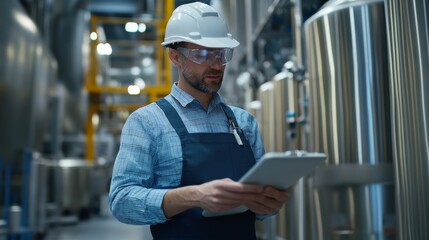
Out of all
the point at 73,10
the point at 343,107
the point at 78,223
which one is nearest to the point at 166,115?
the point at 343,107

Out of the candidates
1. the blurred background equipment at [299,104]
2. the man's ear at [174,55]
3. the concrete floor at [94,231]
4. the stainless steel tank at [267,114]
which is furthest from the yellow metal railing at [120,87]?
the man's ear at [174,55]

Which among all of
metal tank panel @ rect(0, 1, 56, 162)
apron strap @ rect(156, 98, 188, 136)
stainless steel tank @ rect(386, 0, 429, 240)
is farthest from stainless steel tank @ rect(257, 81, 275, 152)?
apron strap @ rect(156, 98, 188, 136)

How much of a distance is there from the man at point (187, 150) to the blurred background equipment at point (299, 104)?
1.29ft

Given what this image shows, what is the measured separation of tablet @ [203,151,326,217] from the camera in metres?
1.11

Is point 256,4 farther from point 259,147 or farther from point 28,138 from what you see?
point 259,147

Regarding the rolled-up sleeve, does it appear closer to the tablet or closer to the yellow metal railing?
the tablet

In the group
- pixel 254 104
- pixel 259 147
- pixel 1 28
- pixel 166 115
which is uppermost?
pixel 1 28

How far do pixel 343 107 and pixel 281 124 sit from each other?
1.61 meters

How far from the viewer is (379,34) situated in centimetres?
255

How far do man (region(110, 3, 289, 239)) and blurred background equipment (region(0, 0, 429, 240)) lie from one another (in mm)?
394

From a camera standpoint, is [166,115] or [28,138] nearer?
[166,115]

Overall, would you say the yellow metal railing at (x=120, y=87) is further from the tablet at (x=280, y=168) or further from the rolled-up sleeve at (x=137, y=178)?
the tablet at (x=280, y=168)

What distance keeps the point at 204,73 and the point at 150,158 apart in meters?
0.32

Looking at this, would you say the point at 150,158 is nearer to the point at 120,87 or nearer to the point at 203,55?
the point at 203,55
